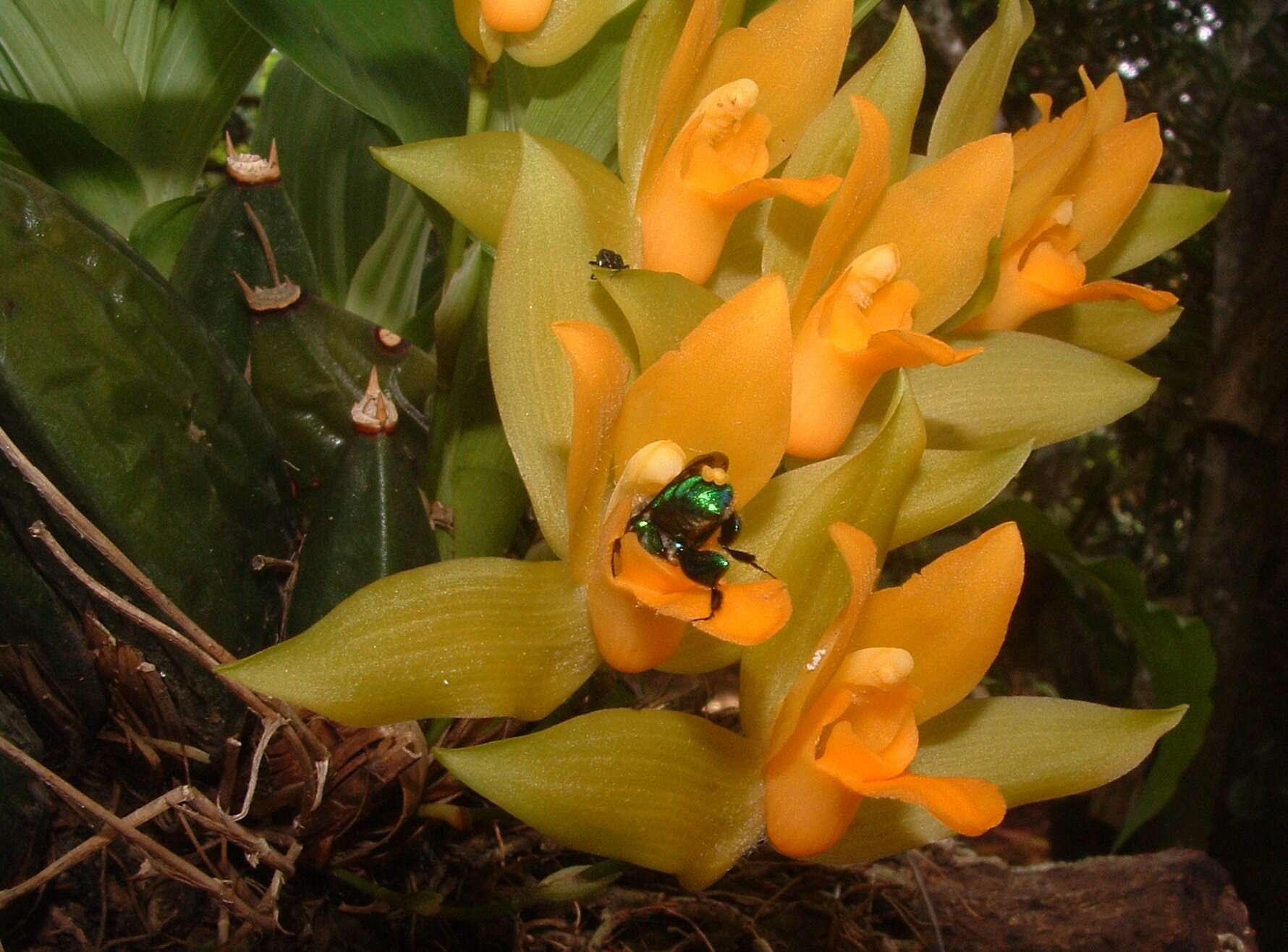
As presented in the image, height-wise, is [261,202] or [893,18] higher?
[893,18]

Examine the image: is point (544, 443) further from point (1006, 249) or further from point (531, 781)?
point (1006, 249)

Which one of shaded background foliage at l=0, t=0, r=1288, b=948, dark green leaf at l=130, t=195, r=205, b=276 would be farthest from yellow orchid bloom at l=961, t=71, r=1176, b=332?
shaded background foliage at l=0, t=0, r=1288, b=948

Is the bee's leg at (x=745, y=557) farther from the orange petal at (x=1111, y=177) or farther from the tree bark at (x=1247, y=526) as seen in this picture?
the tree bark at (x=1247, y=526)

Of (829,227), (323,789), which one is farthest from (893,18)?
(323,789)

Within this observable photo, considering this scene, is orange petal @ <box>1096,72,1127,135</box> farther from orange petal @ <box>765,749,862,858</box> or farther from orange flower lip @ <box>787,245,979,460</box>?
orange petal @ <box>765,749,862,858</box>

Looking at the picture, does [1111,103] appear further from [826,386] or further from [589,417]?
[589,417]

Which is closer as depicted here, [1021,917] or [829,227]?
[829,227]

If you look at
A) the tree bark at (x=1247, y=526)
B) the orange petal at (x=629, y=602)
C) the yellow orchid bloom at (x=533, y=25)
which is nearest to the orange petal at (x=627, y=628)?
the orange petal at (x=629, y=602)
